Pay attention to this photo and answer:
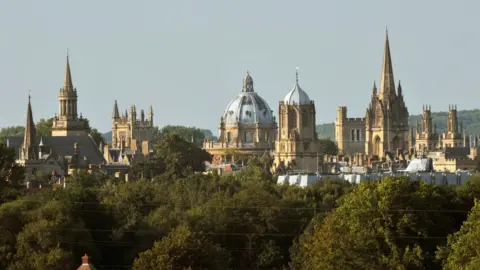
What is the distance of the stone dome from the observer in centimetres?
18188

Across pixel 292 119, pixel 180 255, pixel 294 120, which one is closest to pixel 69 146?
pixel 292 119

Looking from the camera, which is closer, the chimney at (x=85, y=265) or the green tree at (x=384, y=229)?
the chimney at (x=85, y=265)

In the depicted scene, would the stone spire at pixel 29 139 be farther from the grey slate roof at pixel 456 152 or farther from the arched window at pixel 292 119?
the grey slate roof at pixel 456 152

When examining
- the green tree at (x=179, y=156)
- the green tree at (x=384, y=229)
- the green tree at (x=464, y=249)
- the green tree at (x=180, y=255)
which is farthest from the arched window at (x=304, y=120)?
the green tree at (x=180, y=255)

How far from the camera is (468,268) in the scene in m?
80.9

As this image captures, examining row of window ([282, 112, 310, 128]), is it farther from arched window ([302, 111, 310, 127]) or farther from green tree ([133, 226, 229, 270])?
green tree ([133, 226, 229, 270])

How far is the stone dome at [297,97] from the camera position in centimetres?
18188

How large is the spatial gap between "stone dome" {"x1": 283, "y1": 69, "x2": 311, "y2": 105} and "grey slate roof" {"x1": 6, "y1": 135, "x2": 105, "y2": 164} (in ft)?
50.3

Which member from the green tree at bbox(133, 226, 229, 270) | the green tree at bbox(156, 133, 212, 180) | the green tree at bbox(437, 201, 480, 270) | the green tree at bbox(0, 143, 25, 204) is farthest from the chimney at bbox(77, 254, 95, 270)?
the green tree at bbox(156, 133, 212, 180)

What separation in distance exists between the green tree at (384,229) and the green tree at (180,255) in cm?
455

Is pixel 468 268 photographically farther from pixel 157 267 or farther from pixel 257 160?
pixel 257 160

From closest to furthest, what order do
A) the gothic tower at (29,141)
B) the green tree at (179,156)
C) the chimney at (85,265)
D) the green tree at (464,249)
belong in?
the chimney at (85,265) < the green tree at (464,249) < the green tree at (179,156) < the gothic tower at (29,141)

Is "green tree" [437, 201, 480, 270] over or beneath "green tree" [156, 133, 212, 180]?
beneath

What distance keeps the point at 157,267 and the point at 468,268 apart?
10.6 metres
